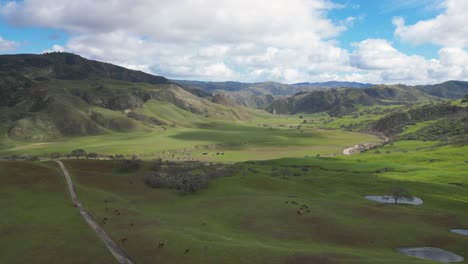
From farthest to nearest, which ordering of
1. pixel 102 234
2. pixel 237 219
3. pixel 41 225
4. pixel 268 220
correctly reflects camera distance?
1. pixel 237 219
2. pixel 268 220
3. pixel 41 225
4. pixel 102 234

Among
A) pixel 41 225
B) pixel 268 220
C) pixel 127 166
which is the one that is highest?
pixel 41 225

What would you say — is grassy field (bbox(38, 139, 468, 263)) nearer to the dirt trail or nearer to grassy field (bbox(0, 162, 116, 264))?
the dirt trail

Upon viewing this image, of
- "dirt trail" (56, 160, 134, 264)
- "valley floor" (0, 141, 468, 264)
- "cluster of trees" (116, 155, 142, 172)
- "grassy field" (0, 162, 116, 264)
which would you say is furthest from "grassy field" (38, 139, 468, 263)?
"grassy field" (0, 162, 116, 264)

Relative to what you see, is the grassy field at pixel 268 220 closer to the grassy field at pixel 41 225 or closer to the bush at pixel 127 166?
the bush at pixel 127 166

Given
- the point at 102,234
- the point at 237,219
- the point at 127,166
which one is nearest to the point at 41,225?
the point at 102,234

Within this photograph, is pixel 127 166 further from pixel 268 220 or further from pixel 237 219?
pixel 268 220

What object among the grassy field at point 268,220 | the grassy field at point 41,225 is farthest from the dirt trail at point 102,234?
the grassy field at point 268,220
